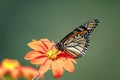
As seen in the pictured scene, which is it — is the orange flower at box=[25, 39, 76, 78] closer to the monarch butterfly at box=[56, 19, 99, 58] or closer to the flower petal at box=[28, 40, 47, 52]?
the flower petal at box=[28, 40, 47, 52]

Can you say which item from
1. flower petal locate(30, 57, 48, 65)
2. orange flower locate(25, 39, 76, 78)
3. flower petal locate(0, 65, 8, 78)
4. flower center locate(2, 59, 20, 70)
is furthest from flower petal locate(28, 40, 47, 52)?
flower petal locate(0, 65, 8, 78)

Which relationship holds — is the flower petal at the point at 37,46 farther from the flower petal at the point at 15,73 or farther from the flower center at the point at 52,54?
the flower petal at the point at 15,73

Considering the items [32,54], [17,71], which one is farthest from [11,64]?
[32,54]

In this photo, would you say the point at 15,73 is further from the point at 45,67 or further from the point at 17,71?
the point at 45,67

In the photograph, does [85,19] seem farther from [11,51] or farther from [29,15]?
[11,51]

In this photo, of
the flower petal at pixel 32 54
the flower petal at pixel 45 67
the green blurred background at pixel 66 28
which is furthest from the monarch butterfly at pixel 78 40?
the green blurred background at pixel 66 28
